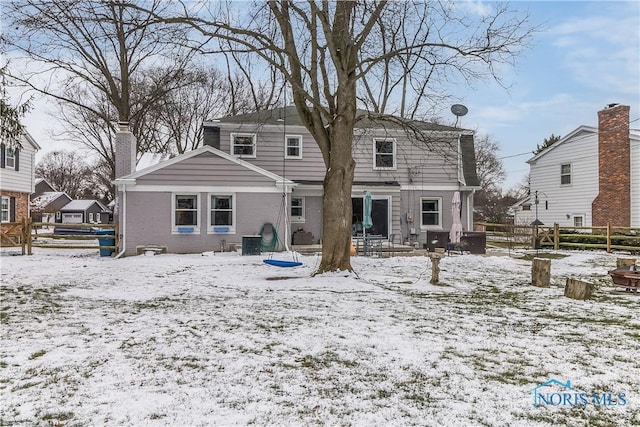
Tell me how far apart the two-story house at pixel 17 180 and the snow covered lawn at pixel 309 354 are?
53.1ft

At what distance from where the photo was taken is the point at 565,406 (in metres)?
3.16

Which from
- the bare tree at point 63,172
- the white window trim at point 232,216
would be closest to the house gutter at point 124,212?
the white window trim at point 232,216

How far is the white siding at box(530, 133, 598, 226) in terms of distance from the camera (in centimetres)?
2073

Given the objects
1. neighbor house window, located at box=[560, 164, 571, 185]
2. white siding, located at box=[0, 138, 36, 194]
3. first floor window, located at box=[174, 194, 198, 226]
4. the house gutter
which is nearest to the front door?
first floor window, located at box=[174, 194, 198, 226]

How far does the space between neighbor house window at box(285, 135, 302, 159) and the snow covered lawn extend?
362 inches

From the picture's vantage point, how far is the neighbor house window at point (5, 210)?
21375 mm

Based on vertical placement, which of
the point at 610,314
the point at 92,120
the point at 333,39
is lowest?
the point at 610,314

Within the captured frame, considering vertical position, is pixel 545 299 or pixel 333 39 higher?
pixel 333 39

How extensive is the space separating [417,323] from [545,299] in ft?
10.9

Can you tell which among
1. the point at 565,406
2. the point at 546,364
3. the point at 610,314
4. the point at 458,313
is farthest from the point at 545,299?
the point at 565,406

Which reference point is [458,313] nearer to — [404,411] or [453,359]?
[453,359]

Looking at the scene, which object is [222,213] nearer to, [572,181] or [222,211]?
[222,211]

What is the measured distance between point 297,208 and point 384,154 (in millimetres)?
4274

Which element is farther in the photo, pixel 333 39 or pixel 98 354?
pixel 333 39
